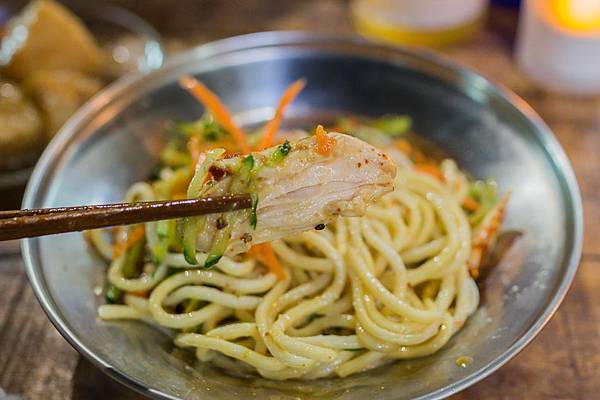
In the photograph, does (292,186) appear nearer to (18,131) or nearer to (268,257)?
(268,257)

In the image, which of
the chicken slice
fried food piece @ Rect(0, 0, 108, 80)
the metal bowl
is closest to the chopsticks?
the chicken slice

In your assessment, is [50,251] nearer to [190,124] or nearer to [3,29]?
[190,124]

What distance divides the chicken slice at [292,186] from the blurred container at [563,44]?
193cm

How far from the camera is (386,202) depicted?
2.52 m

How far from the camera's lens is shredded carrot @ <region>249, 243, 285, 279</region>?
2.28 meters

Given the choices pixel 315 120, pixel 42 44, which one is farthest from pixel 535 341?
pixel 42 44

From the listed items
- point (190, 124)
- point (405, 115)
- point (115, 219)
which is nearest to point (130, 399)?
point (115, 219)

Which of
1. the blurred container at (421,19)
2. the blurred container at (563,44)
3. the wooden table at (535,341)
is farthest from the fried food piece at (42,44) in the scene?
the blurred container at (563,44)

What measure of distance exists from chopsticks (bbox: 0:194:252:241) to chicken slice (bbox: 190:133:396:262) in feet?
0.21

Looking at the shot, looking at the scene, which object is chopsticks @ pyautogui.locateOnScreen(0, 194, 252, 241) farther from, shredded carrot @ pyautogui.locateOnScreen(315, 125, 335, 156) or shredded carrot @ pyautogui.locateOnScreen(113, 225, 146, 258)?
shredded carrot @ pyautogui.locateOnScreen(113, 225, 146, 258)

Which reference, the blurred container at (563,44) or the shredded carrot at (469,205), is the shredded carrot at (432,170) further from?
the blurred container at (563,44)

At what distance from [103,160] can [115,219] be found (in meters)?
1.10

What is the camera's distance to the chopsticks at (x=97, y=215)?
1.71m

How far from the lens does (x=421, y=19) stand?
3639 mm
